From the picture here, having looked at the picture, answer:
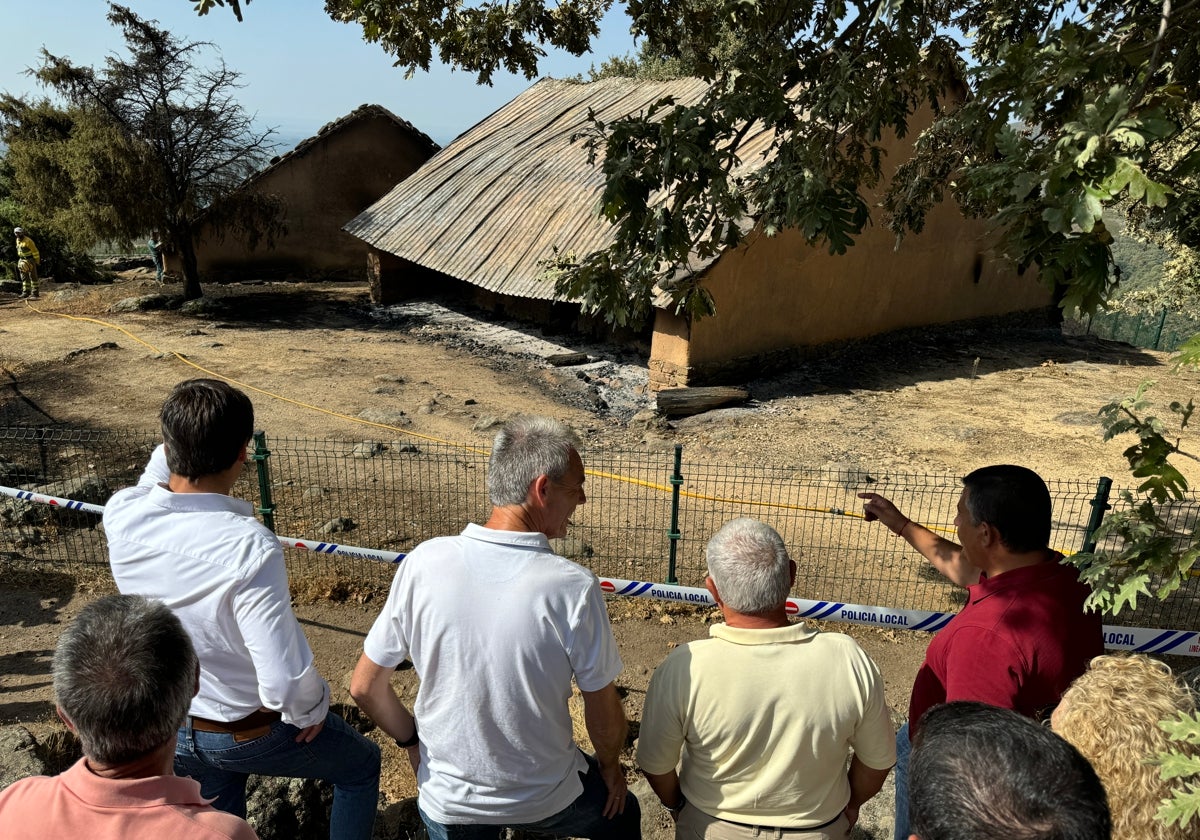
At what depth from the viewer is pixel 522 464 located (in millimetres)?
2510

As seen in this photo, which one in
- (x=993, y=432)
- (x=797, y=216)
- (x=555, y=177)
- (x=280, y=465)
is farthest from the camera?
(x=555, y=177)

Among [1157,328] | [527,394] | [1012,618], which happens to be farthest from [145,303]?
[1157,328]

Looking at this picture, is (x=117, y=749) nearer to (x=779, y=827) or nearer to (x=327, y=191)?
(x=779, y=827)

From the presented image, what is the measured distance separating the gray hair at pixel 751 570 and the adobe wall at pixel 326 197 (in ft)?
71.5

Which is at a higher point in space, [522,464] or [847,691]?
[522,464]

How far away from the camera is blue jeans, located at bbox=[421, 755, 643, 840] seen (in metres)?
2.55

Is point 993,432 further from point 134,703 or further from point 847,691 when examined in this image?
point 134,703

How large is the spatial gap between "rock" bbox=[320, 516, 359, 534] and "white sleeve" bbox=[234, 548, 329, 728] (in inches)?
212

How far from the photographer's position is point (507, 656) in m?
2.30

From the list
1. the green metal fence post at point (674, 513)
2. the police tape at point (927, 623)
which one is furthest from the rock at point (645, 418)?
the police tape at point (927, 623)

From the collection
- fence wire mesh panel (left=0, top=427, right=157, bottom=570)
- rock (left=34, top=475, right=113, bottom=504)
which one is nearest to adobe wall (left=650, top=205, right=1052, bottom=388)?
fence wire mesh panel (left=0, top=427, right=157, bottom=570)

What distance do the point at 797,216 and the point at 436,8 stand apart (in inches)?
133

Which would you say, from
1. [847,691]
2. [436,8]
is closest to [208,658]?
[847,691]

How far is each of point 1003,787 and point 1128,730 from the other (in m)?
0.67
